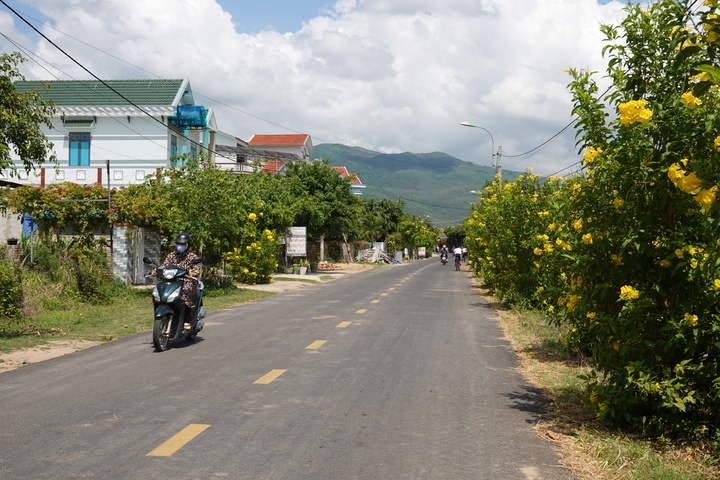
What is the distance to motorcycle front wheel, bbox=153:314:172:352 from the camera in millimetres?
10453

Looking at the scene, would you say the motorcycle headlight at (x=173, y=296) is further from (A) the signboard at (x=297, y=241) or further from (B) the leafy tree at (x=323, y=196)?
(B) the leafy tree at (x=323, y=196)

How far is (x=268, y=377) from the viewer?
8445mm

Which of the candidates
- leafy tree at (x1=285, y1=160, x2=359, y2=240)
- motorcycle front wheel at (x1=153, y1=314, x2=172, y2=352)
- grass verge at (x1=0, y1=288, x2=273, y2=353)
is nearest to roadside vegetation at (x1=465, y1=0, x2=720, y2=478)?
motorcycle front wheel at (x1=153, y1=314, x2=172, y2=352)

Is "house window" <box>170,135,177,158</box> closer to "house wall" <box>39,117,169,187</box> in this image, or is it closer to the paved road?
"house wall" <box>39,117,169,187</box>

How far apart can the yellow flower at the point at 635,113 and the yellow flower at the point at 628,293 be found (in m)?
1.33

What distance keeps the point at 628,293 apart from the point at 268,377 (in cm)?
438

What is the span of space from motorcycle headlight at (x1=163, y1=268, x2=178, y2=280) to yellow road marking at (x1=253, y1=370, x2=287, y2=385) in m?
2.84

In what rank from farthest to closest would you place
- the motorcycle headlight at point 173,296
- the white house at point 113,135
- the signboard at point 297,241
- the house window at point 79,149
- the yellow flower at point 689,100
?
the signboard at point 297,241
the house window at point 79,149
the white house at point 113,135
the motorcycle headlight at point 173,296
the yellow flower at point 689,100

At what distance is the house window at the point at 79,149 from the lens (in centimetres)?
3672

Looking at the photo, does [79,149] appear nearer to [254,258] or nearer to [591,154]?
[254,258]

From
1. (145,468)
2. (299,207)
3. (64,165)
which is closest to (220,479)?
(145,468)

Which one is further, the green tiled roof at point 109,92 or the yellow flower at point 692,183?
the green tiled roof at point 109,92

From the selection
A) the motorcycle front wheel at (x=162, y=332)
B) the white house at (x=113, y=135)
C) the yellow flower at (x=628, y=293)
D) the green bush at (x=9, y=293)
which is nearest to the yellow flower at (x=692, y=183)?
the yellow flower at (x=628, y=293)

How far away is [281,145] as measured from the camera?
258 feet
